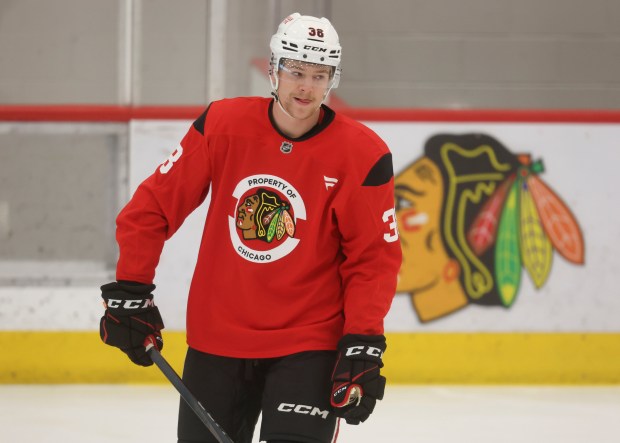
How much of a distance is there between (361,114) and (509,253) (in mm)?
835

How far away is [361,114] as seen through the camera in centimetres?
490

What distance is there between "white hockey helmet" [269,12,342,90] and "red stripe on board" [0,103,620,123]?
2543 millimetres

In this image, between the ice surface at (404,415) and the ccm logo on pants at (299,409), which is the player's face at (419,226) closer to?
the ice surface at (404,415)

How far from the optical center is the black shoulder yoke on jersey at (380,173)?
2.27 m

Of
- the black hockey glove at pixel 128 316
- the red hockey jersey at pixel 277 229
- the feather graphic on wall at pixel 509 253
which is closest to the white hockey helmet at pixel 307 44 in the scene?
the red hockey jersey at pixel 277 229

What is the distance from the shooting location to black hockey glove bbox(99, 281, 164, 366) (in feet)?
7.53

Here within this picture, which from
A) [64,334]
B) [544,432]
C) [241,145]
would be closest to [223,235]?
[241,145]

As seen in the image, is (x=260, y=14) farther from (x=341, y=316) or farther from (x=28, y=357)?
(x=341, y=316)

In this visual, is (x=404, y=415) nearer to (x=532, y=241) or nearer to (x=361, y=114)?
(x=532, y=241)

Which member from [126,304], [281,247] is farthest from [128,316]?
[281,247]

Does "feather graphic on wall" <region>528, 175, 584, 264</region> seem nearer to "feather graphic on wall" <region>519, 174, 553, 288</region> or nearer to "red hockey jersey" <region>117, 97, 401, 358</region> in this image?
"feather graphic on wall" <region>519, 174, 553, 288</region>

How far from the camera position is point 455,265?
16.1ft

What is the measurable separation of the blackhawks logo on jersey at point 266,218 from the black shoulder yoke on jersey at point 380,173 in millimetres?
137

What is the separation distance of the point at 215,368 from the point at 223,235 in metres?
0.25
